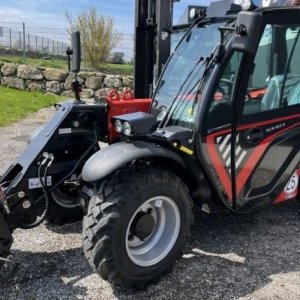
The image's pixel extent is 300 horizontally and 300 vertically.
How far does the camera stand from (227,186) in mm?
3654

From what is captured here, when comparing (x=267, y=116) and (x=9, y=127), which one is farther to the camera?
(x=9, y=127)

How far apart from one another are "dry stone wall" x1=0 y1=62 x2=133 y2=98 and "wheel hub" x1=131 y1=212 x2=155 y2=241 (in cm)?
1250

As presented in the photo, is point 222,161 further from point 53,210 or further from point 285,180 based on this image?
point 53,210

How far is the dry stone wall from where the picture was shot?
52.3 ft

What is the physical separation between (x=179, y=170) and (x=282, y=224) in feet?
5.08

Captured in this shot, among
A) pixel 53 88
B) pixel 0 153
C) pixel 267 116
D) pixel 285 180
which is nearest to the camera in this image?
pixel 267 116

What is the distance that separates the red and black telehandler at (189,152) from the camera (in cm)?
312

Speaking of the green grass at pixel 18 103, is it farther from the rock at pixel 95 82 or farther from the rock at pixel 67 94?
the rock at pixel 95 82

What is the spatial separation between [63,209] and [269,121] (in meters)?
1.99

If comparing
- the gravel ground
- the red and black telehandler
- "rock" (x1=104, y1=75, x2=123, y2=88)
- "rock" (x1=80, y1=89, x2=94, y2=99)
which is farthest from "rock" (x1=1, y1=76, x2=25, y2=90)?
the red and black telehandler

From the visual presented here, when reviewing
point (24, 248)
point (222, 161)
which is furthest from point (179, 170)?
point (24, 248)

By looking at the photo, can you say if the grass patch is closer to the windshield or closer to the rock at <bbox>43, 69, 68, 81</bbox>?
the rock at <bbox>43, 69, 68, 81</bbox>

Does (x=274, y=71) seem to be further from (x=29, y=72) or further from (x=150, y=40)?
(x=29, y=72)

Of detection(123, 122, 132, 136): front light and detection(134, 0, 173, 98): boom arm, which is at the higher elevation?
detection(134, 0, 173, 98): boom arm
